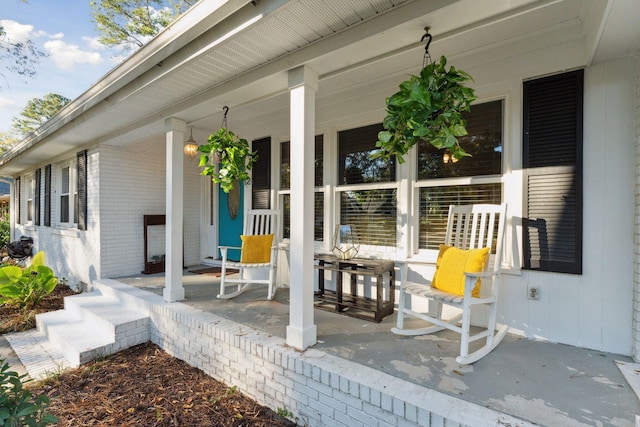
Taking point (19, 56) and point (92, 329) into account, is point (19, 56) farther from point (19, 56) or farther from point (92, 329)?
point (92, 329)

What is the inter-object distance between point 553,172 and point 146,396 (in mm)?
3605

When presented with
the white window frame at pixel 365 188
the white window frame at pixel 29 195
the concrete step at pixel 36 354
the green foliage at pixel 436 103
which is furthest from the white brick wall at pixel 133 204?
the white window frame at pixel 29 195

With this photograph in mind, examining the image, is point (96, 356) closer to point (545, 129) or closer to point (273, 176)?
point (273, 176)

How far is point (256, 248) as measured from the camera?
3.68 metres

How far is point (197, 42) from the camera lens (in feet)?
7.48

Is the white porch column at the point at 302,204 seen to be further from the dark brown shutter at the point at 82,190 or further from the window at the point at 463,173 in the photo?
the dark brown shutter at the point at 82,190

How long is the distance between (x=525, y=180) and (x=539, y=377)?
4.74 feet

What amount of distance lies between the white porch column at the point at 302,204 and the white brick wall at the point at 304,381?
0.25 meters

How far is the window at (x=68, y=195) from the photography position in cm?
567

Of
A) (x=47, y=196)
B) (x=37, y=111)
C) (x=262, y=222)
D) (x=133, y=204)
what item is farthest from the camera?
(x=37, y=111)

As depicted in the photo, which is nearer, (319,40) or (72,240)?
(319,40)

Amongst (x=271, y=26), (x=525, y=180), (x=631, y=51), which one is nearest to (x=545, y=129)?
(x=525, y=180)

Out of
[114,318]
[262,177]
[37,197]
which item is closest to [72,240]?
[37,197]

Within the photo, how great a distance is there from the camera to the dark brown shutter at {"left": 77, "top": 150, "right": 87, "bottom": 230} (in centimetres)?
499
